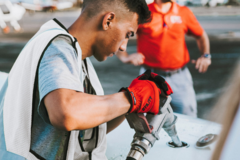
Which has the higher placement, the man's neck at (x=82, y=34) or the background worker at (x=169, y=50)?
the man's neck at (x=82, y=34)

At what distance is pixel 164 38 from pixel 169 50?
0.13 metres

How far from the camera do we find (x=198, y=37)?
9.02ft

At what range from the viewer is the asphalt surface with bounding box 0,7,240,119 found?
202 inches

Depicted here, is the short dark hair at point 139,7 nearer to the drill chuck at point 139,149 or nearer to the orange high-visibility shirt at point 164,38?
the drill chuck at point 139,149

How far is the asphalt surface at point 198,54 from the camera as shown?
5121 millimetres

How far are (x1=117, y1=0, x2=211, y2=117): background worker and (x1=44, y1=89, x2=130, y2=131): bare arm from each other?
159 cm

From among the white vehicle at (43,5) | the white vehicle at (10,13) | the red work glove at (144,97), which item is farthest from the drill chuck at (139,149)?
the white vehicle at (43,5)

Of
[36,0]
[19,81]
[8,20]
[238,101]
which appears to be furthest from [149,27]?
[36,0]

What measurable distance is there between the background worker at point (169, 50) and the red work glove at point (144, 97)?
147 centimetres

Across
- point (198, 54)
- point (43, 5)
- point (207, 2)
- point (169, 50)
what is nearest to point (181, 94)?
point (169, 50)

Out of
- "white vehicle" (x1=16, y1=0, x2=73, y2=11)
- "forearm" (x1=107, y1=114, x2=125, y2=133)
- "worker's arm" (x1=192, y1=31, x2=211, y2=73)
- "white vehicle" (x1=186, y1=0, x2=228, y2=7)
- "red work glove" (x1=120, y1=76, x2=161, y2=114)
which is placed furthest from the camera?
"white vehicle" (x1=16, y1=0, x2=73, y2=11)

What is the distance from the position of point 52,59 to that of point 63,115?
20 cm

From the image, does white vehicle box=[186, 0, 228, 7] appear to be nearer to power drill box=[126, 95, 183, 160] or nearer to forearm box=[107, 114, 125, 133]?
forearm box=[107, 114, 125, 133]

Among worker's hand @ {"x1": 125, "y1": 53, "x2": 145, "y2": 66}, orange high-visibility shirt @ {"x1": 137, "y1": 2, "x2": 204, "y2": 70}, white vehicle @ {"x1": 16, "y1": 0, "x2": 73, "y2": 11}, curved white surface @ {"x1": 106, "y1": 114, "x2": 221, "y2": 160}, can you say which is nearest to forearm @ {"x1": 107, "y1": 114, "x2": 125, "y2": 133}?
curved white surface @ {"x1": 106, "y1": 114, "x2": 221, "y2": 160}
